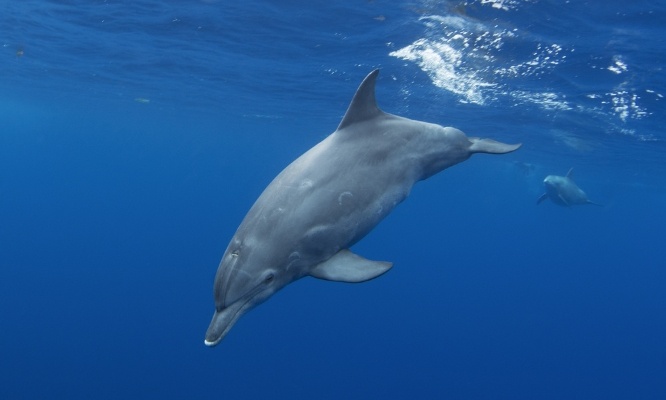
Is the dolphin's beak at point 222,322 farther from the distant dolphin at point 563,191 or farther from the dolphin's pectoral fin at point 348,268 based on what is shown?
the distant dolphin at point 563,191

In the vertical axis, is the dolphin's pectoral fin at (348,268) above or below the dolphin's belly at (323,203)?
below

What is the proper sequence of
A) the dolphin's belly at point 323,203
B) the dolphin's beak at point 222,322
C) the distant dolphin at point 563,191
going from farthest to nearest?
the distant dolphin at point 563,191 → the dolphin's belly at point 323,203 → the dolphin's beak at point 222,322

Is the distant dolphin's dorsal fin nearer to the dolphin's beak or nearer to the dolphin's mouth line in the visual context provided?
the dolphin's mouth line

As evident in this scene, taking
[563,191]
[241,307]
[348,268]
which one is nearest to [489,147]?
[348,268]

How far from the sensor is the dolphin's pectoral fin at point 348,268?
4285mm

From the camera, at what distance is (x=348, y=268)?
14.6 feet

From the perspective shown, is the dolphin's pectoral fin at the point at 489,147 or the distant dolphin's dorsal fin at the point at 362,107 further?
the dolphin's pectoral fin at the point at 489,147

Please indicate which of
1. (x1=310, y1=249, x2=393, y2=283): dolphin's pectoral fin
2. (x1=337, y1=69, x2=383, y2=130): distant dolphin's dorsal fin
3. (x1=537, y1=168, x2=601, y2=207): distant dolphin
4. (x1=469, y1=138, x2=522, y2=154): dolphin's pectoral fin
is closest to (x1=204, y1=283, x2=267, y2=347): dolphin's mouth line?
(x1=310, y1=249, x2=393, y2=283): dolphin's pectoral fin

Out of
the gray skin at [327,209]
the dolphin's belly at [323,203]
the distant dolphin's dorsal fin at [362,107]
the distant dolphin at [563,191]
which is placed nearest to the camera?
the gray skin at [327,209]

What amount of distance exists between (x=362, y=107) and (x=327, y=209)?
133cm

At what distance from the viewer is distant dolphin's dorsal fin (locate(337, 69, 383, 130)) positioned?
5.22 meters

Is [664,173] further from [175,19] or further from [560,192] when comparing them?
[175,19]

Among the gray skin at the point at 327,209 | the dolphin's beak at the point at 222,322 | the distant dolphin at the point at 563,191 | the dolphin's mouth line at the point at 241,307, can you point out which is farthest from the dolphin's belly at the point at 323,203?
the distant dolphin at the point at 563,191

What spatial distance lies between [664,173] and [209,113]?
3152cm
